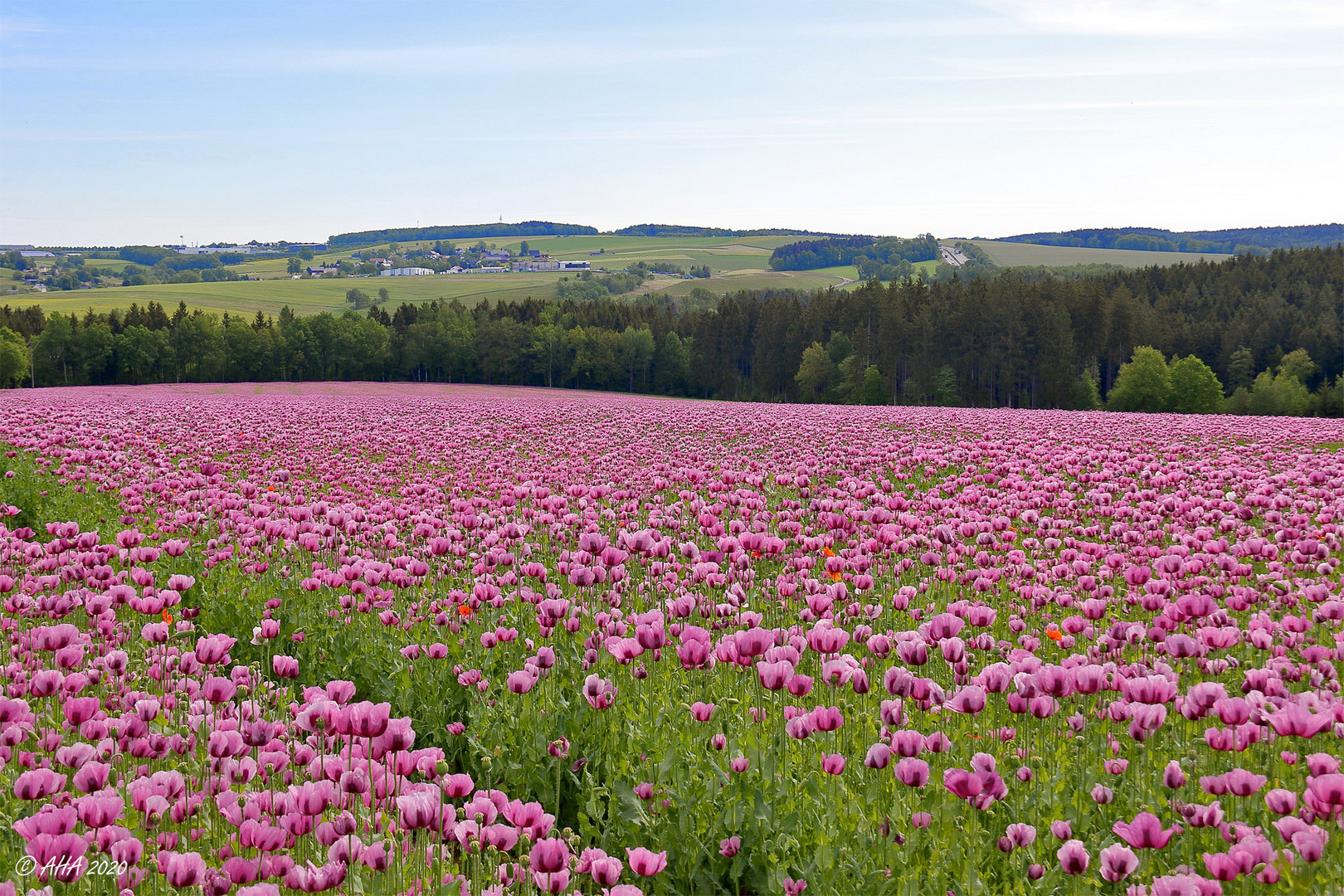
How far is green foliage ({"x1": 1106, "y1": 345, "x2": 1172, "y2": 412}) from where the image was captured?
271 ft

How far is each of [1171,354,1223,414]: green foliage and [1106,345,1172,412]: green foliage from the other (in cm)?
108

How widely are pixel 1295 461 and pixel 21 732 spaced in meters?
18.4

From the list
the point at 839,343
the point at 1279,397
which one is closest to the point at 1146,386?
the point at 1279,397

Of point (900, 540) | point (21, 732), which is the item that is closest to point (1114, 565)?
point (900, 540)

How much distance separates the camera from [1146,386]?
82.9 m

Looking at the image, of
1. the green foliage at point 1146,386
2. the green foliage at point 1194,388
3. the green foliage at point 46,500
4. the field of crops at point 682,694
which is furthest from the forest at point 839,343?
the green foliage at point 46,500

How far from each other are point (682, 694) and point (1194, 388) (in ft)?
309

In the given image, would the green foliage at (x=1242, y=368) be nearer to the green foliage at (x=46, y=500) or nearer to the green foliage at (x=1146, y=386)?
the green foliage at (x=1146, y=386)

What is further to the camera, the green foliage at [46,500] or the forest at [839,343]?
the forest at [839,343]

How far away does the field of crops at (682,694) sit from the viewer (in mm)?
3572

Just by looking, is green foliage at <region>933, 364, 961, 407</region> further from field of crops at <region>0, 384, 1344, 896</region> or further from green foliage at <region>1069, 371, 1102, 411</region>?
field of crops at <region>0, 384, 1344, 896</region>

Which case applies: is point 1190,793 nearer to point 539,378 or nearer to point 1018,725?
point 1018,725

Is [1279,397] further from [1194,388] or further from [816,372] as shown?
[816,372]

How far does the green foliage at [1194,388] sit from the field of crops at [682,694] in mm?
82511
